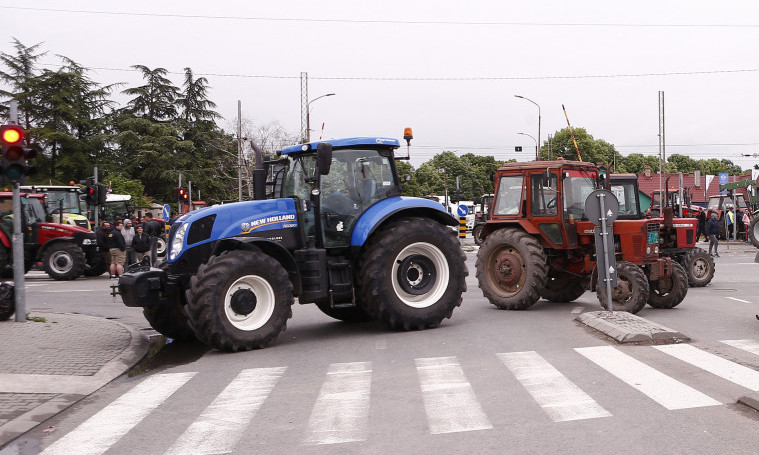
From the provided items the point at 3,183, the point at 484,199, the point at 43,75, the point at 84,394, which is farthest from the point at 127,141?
the point at 84,394

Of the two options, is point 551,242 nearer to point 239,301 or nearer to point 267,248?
point 267,248

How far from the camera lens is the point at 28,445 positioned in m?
5.79

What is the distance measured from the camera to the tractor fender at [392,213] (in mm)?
10492

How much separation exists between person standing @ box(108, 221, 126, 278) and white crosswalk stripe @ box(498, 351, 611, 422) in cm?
1485

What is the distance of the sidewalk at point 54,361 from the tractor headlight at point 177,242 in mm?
1361

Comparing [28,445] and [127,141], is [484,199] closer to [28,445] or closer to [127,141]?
[28,445]

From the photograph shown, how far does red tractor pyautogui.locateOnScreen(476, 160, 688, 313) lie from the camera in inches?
503

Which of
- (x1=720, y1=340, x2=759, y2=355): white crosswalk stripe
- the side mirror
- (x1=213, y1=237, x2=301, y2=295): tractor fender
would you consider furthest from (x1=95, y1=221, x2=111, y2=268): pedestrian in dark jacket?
(x1=720, y1=340, x2=759, y2=355): white crosswalk stripe

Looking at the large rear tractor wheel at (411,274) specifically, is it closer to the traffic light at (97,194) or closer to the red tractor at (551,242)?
the red tractor at (551,242)

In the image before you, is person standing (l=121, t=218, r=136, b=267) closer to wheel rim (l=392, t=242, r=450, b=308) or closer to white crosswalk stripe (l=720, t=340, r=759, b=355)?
wheel rim (l=392, t=242, r=450, b=308)

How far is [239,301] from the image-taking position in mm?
9469

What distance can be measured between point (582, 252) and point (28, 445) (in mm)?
9915

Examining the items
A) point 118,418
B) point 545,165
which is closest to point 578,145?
point 545,165

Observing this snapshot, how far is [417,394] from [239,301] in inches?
129
